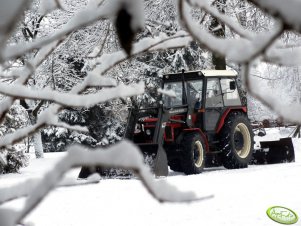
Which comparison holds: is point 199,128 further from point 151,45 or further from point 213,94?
point 151,45

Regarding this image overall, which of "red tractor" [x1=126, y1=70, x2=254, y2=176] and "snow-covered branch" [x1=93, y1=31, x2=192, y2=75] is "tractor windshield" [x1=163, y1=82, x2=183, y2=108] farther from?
"snow-covered branch" [x1=93, y1=31, x2=192, y2=75]

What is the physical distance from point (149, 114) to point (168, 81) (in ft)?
2.97

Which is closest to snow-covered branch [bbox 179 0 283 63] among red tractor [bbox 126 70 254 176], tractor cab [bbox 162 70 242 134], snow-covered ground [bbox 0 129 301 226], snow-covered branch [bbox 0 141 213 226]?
snow-covered branch [bbox 0 141 213 226]

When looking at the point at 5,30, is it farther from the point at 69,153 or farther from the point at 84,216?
the point at 84,216

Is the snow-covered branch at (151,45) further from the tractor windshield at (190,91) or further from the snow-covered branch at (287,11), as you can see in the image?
the tractor windshield at (190,91)

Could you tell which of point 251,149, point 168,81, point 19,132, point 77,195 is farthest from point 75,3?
point 19,132

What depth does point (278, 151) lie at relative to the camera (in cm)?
1016

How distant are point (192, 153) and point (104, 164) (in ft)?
26.4

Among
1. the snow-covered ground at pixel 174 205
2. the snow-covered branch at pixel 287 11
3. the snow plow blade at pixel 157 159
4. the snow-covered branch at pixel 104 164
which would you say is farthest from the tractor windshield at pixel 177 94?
the snow-covered branch at pixel 287 11

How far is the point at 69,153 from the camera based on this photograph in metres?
0.64

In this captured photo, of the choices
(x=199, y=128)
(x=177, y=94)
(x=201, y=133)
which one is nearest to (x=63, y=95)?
(x=201, y=133)

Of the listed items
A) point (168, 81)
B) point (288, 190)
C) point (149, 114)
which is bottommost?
point (288, 190)

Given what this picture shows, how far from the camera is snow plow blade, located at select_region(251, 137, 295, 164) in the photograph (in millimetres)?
10102

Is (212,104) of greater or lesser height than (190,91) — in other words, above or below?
below
